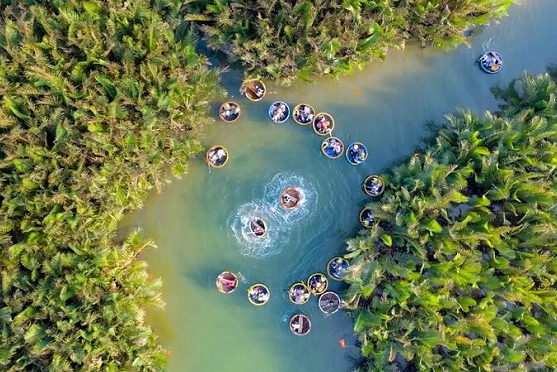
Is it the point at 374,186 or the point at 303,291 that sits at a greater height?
the point at 374,186

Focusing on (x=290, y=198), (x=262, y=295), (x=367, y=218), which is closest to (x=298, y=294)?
(x=262, y=295)

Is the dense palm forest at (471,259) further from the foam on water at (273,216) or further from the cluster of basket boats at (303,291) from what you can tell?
the foam on water at (273,216)

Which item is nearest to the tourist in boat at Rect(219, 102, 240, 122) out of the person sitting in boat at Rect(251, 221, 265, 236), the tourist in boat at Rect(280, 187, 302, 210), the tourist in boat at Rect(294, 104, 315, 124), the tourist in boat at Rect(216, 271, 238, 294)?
the tourist in boat at Rect(294, 104, 315, 124)

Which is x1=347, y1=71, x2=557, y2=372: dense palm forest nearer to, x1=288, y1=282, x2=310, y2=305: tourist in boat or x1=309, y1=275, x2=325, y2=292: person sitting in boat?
x1=309, y1=275, x2=325, y2=292: person sitting in boat

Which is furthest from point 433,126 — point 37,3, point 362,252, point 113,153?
point 37,3

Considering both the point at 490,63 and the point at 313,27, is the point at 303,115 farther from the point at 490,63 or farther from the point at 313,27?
the point at 490,63

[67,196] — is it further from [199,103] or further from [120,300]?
[199,103]
